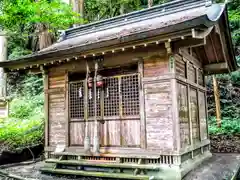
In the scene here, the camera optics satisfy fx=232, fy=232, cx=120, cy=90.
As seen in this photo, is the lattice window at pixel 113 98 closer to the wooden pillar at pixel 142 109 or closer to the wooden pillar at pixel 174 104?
the wooden pillar at pixel 142 109

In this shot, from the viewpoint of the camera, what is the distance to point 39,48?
14.9m

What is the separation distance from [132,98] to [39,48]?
11277 mm

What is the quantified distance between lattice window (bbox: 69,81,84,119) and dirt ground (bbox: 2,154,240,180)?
1603mm


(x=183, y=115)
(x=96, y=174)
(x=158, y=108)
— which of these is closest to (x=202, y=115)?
(x=183, y=115)

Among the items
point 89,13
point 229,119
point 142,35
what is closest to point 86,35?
point 142,35

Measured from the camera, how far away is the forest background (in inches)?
297

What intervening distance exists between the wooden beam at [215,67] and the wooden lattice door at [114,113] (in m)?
3.37

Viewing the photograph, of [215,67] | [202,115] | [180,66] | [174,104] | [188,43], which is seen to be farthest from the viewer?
[215,67]

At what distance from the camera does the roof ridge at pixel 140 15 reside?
7.19 meters

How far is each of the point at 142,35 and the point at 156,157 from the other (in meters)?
2.53

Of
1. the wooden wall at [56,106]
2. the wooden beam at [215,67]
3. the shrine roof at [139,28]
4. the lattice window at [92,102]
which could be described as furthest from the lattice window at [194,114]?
the wooden wall at [56,106]

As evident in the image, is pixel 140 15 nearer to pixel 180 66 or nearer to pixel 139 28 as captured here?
pixel 139 28

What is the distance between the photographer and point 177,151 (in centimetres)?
478

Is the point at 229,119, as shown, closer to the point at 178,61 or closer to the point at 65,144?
the point at 178,61
